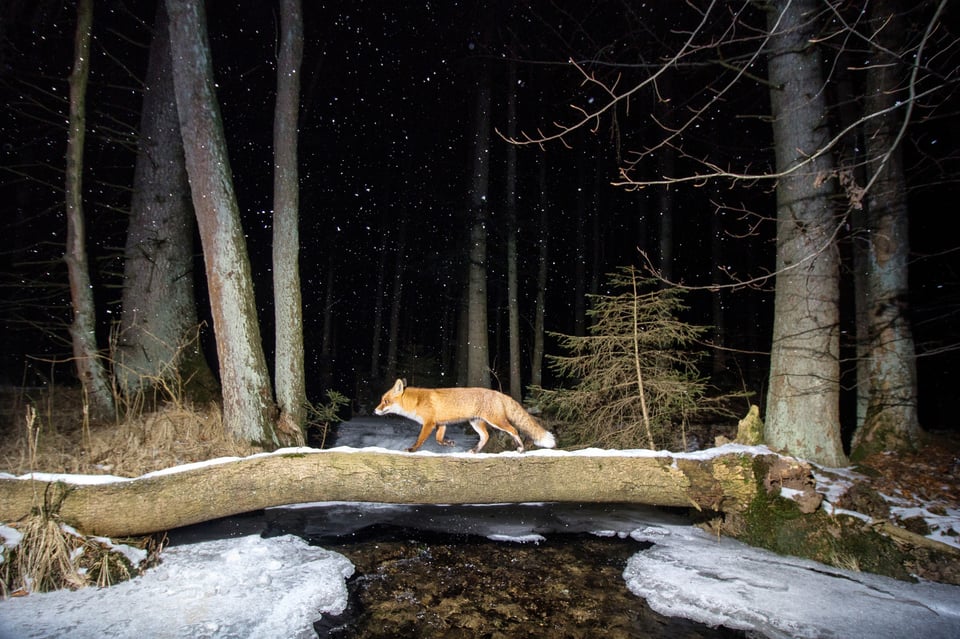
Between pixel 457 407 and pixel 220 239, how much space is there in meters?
4.47

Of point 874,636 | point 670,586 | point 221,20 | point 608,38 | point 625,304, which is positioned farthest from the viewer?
point 221,20

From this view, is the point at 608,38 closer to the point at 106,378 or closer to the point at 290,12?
the point at 290,12

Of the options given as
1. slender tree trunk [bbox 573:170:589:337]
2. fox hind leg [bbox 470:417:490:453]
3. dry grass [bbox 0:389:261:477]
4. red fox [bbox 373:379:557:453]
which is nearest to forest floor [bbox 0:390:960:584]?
dry grass [bbox 0:389:261:477]

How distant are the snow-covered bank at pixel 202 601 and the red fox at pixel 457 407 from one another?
3038 millimetres

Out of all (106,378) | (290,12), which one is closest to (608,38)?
(290,12)

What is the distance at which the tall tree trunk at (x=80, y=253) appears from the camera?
750 centimetres

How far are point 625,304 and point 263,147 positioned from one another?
16947 mm

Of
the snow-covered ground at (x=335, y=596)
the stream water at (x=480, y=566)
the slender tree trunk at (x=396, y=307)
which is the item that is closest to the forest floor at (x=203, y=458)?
the snow-covered ground at (x=335, y=596)

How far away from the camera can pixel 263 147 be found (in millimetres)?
18688

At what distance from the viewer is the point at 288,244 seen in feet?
26.0

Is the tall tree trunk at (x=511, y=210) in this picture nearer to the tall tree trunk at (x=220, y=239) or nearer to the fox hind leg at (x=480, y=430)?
the fox hind leg at (x=480, y=430)

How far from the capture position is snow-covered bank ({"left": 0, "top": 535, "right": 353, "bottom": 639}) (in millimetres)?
3502

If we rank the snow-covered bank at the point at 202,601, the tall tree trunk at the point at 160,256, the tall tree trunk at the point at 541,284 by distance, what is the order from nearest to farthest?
1. the snow-covered bank at the point at 202,601
2. the tall tree trunk at the point at 160,256
3. the tall tree trunk at the point at 541,284

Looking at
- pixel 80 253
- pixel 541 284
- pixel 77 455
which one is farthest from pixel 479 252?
pixel 77 455
